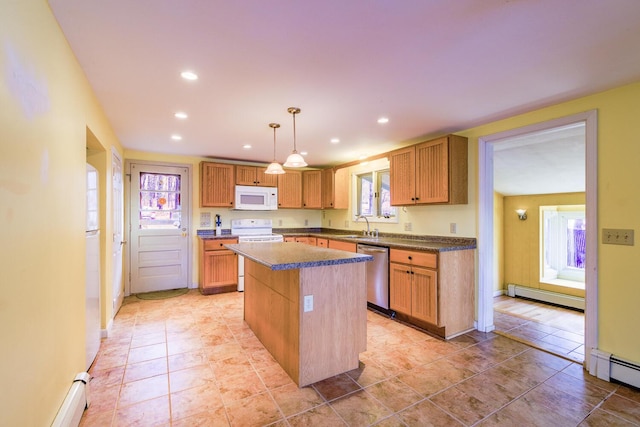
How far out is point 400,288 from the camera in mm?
3396

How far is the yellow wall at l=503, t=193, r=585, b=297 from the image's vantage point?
4.57 metres

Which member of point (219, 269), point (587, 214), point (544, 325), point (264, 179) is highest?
point (264, 179)

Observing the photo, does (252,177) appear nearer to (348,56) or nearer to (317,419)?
(348,56)

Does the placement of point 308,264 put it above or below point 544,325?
above

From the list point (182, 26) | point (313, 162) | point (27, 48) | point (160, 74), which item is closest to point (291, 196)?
point (313, 162)

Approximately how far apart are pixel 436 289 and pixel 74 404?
2.92 metres

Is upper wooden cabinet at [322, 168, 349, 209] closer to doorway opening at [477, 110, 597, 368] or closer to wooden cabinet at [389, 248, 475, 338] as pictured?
wooden cabinet at [389, 248, 475, 338]

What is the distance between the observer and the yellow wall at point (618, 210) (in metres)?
2.21

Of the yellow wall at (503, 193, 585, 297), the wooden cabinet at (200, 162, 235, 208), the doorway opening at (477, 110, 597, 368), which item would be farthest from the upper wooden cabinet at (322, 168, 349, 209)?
the yellow wall at (503, 193, 585, 297)

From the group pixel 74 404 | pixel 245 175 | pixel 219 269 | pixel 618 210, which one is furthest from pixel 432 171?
pixel 74 404

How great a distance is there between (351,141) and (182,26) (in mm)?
2717

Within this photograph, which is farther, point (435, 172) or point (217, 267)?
point (217, 267)

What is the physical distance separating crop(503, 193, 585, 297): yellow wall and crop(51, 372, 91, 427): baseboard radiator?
564cm

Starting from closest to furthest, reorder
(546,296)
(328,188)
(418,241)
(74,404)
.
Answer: (74,404)
(418,241)
(546,296)
(328,188)
